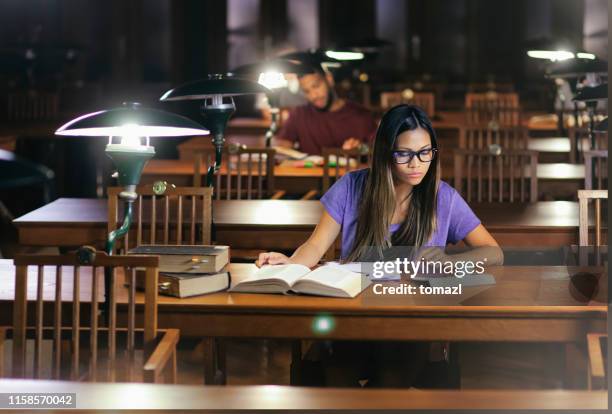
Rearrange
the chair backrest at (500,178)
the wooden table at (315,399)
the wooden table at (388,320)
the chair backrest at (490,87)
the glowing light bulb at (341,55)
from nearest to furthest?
the wooden table at (315,399) → the wooden table at (388,320) → the chair backrest at (500,178) → the glowing light bulb at (341,55) → the chair backrest at (490,87)

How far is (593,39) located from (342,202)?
9.03 m

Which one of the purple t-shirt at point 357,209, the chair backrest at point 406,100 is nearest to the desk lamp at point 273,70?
the purple t-shirt at point 357,209

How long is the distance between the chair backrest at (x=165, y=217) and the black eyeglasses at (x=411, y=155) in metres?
0.68

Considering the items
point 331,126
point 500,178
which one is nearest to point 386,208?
point 500,178

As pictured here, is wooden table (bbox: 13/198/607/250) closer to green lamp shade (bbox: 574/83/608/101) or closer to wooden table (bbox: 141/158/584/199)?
green lamp shade (bbox: 574/83/608/101)

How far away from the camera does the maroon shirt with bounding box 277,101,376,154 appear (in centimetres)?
596

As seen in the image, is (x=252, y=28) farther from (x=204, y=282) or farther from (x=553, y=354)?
(x=204, y=282)

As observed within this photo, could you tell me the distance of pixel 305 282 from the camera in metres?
2.63

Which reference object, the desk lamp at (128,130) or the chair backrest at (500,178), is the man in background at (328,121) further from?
the desk lamp at (128,130)

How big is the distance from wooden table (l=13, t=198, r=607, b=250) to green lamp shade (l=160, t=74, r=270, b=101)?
33.6 inches

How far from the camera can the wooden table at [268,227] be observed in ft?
12.5

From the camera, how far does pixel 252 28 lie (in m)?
12.4

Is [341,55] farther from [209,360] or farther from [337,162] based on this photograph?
[209,360]

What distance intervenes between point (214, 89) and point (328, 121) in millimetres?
2912
